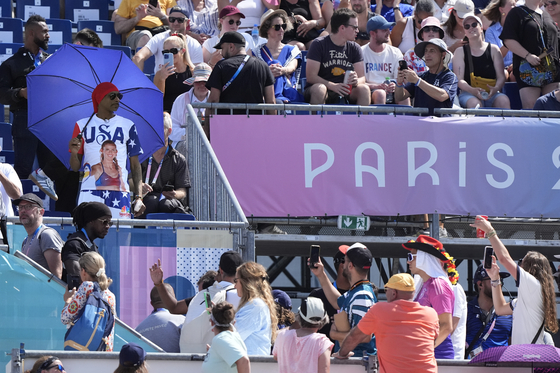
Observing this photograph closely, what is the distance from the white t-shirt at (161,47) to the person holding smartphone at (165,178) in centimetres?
234

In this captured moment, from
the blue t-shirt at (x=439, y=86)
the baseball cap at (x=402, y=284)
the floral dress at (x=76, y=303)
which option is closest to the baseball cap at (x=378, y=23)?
the blue t-shirt at (x=439, y=86)

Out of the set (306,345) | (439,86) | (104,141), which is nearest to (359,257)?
(306,345)

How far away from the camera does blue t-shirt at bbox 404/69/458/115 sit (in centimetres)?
955

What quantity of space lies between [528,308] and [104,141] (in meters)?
3.84

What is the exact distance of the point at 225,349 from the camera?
5.37m

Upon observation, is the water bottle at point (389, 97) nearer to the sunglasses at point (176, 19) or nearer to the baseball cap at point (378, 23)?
the baseball cap at point (378, 23)

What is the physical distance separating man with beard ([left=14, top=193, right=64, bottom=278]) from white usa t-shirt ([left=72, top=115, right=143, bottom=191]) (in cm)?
99

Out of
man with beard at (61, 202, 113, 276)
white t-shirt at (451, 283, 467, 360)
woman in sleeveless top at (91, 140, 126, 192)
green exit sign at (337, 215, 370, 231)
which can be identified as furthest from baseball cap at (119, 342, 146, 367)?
green exit sign at (337, 215, 370, 231)

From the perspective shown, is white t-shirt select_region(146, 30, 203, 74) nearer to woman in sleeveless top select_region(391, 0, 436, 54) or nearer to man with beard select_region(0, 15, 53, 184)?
man with beard select_region(0, 15, 53, 184)

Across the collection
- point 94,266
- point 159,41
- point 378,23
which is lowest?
point 94,266

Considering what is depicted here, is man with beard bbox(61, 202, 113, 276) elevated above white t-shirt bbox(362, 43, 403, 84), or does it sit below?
below

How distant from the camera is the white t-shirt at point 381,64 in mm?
11008

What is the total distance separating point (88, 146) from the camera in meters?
7.87

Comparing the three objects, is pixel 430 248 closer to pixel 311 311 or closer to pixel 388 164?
pixel 311 311
